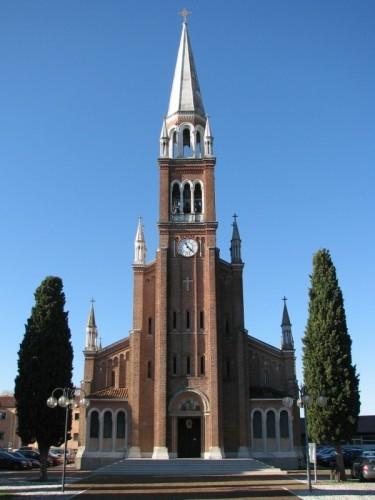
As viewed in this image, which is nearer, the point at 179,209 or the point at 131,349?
the point at 131,349

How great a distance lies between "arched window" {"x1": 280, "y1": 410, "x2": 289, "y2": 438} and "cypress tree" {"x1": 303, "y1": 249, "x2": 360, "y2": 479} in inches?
636

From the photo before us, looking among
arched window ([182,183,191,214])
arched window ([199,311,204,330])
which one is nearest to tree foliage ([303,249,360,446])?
arched window ([199,311,204,330])

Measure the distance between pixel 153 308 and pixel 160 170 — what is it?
497 inches

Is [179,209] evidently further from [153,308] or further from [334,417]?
[334,417]

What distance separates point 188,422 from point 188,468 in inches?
242

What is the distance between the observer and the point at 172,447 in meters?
48.1

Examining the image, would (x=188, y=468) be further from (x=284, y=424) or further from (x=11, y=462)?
(x=11, y=462)

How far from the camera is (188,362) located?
50.6 m

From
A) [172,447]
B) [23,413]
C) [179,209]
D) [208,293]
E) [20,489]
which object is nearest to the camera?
[20,489]

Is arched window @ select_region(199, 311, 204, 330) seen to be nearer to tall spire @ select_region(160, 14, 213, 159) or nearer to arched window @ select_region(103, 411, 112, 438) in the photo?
arched window @ select_region(103, 411, 112, 438)

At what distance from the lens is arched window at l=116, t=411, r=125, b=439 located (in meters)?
49.7

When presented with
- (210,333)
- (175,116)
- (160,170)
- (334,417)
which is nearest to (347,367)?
(334,417)

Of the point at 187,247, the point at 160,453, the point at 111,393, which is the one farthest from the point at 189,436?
the point at 187,247

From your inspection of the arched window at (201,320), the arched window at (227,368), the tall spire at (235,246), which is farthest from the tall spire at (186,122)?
the arched window at (227,368)
